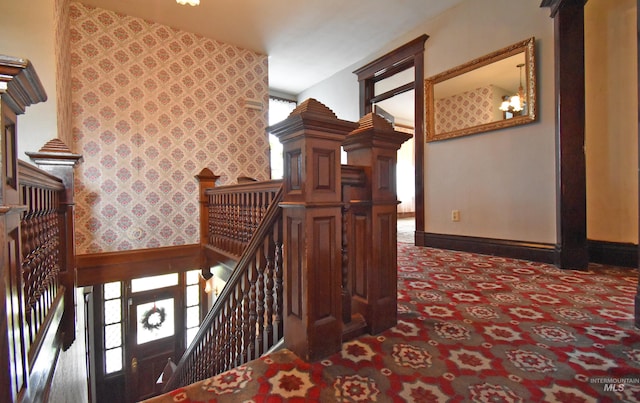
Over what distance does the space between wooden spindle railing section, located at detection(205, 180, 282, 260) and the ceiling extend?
2.14m

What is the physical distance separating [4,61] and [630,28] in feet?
12.4

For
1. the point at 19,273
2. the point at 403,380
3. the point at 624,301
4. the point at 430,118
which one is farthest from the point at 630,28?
the point at 19,273

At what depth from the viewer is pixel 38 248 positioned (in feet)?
4.61

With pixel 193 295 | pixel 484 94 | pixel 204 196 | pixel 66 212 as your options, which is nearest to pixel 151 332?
pixel 193 295

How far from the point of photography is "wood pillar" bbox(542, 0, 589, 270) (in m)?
2.42

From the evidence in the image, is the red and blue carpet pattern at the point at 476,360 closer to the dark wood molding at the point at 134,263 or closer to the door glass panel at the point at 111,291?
the dark wood molding at the point at 134,263

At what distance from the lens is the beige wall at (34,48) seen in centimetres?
238

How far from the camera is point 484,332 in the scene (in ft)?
4.48

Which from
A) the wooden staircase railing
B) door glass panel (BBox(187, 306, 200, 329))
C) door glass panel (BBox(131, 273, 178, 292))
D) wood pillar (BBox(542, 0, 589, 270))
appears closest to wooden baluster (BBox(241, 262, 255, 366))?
the wooden staircase railing

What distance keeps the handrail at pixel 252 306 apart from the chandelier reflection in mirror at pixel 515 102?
8.37ft

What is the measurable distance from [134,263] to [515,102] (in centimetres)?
455

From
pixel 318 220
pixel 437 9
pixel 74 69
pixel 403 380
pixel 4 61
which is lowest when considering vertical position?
pixel 403 380

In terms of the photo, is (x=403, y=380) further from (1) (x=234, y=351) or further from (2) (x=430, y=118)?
Answer: (2) (x=430, y=118)

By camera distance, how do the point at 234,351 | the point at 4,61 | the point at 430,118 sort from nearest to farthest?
the point at 4,61, the point at 234,351, the point at 430,118
